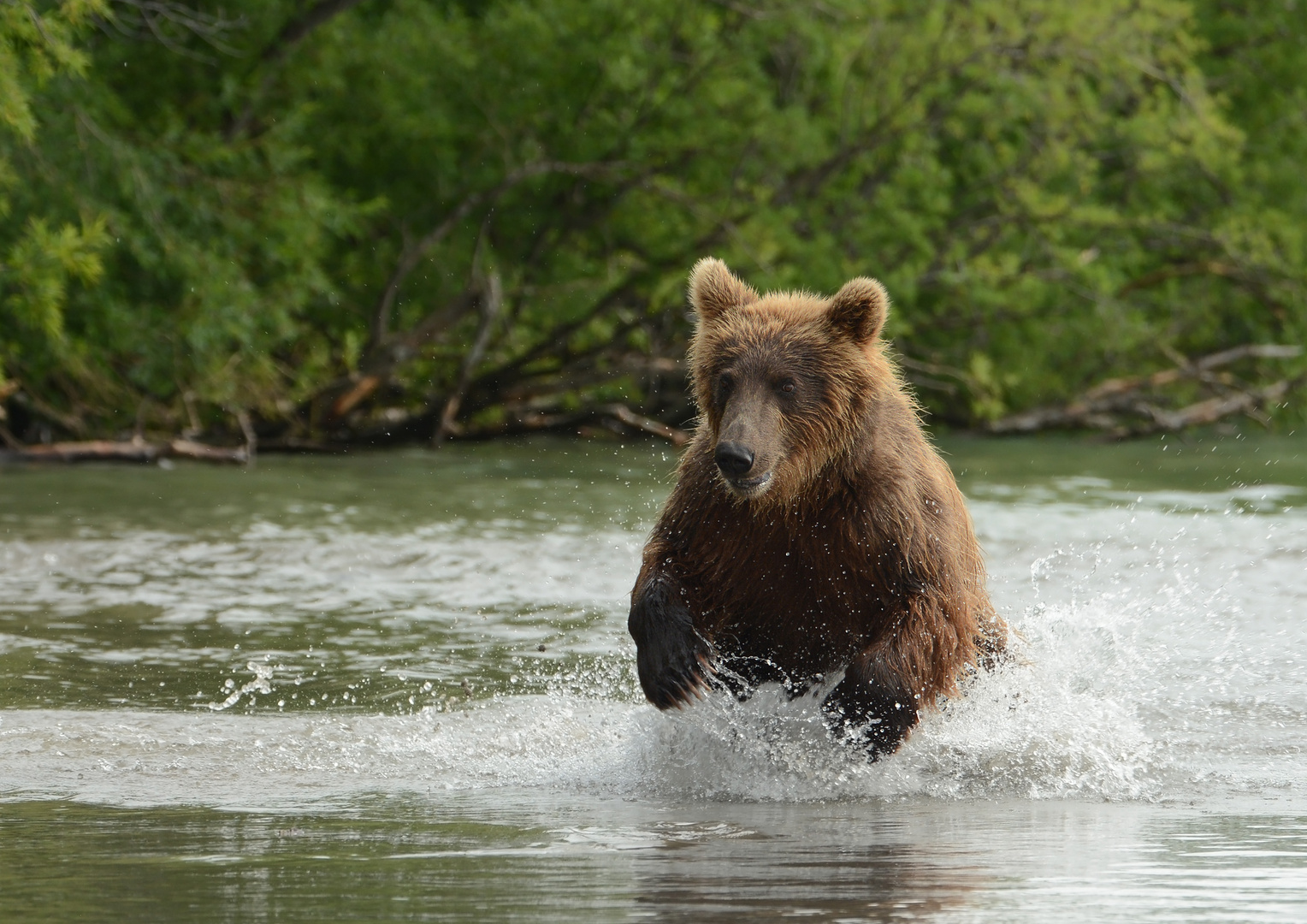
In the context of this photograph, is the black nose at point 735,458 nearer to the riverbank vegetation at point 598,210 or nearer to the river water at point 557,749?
the river water at point 557,749

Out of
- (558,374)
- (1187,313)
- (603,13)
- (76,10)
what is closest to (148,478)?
(76,10)

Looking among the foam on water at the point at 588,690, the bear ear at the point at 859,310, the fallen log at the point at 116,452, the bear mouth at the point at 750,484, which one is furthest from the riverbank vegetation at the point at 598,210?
the bear mouth at the point at 750,484

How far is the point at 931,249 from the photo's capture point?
21953 mm

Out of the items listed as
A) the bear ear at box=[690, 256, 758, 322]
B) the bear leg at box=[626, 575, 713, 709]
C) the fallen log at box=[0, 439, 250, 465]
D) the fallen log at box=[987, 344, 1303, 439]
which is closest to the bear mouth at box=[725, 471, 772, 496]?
the bear leg at box=[626, 575, 713, 709]

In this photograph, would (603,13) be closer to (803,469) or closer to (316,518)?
(316,518)

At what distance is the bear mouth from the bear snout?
28 mm

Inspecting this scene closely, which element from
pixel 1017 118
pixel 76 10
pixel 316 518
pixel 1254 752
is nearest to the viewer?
pixel 1254 752

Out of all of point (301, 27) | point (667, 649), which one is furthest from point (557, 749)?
point (301, 27)

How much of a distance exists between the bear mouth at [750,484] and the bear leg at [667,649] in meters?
0.50

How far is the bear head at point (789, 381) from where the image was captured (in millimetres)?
5562

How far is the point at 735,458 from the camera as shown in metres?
5.37

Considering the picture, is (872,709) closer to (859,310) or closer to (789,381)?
(789,381)

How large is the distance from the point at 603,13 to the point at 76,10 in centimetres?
989

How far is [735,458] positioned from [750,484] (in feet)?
0.42
